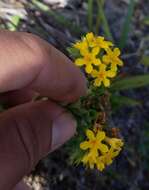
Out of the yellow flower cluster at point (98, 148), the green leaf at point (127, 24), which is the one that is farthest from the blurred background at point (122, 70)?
the yellow flower cluster at point (98, 148)

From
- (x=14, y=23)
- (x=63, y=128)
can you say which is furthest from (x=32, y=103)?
(x=14, y=23)

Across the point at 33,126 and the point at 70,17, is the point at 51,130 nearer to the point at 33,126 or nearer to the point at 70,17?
the point at 33,126

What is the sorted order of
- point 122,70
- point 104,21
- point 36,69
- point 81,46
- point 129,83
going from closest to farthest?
point 36,69
point 81,46
point 129,83
point 104,21
point 122,70

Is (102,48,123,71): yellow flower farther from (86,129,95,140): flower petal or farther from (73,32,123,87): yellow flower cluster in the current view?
(86,129,95,140): flower petal

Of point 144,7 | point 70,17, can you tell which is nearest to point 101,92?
point 70,17

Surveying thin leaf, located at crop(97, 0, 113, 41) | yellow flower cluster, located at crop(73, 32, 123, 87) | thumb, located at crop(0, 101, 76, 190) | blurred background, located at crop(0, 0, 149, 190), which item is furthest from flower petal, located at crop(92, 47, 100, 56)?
thin leaf, located at crop(97, 0, 113, 41)

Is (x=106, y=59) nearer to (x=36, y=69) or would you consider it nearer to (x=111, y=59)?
(x=111, y=59)

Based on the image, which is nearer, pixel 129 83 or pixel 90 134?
pixel 90 134

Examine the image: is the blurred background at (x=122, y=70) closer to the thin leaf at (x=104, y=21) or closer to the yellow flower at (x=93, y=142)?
the thin leaf at (x=104, y=21)
